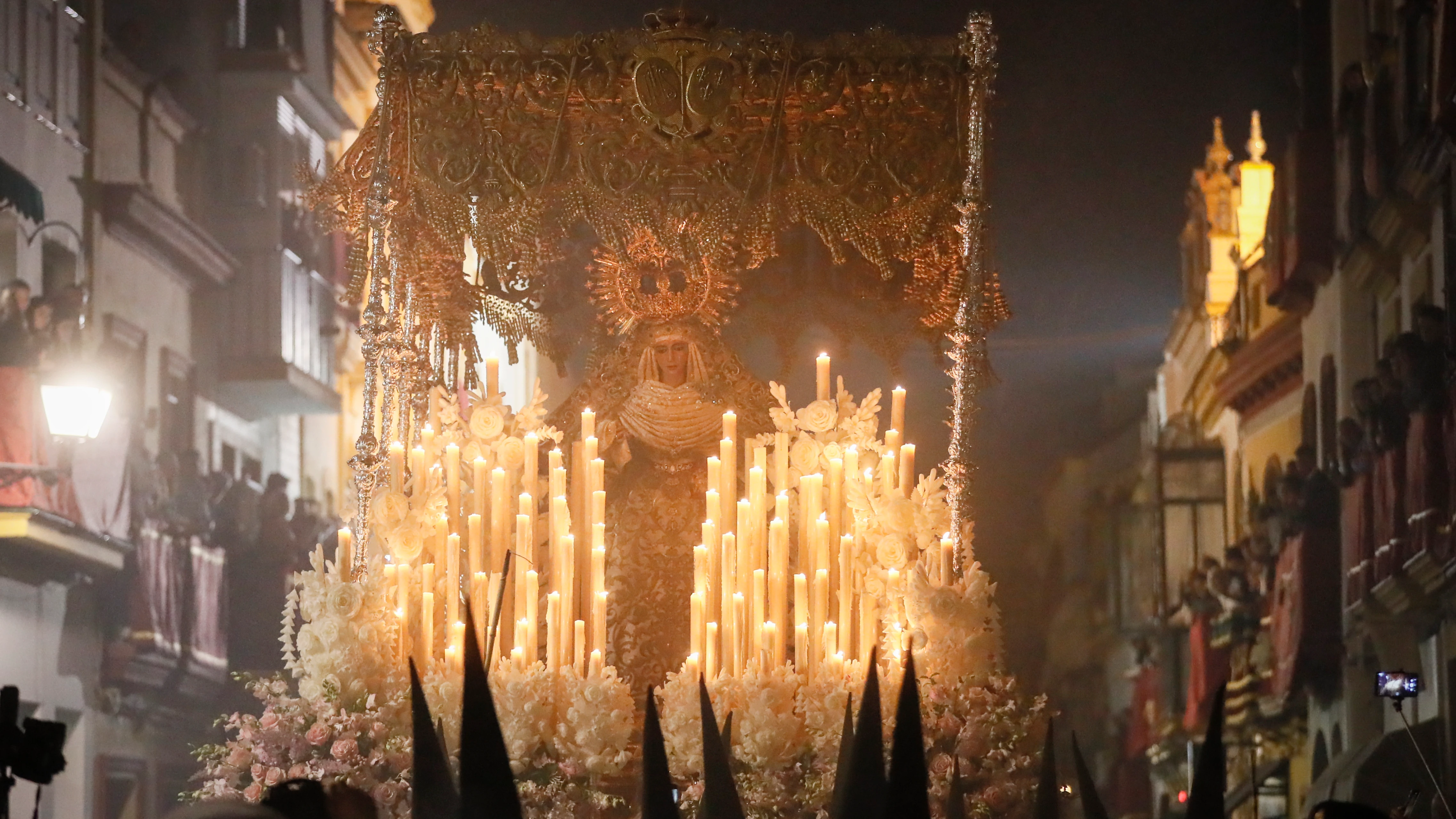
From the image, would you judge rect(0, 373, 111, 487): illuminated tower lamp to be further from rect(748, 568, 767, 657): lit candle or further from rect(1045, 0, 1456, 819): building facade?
rect(1045, 0, 1456, 819): building facade

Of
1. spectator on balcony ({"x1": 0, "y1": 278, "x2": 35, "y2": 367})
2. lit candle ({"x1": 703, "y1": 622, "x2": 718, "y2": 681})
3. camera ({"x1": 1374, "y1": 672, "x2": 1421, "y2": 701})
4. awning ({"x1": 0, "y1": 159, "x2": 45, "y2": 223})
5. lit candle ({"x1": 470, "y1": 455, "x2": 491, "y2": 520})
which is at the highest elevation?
awning ({"x1": 0, "y1": 159, "x2": 45, "y2": 223})

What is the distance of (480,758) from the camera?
210 cm

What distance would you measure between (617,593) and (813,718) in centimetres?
117

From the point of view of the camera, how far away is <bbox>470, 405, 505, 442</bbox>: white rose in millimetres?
7078

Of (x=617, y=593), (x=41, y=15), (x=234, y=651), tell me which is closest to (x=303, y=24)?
(x=41, y=15)

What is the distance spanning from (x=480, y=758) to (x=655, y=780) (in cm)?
21

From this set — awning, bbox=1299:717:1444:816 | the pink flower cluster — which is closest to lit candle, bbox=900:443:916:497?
the pink flower cluster

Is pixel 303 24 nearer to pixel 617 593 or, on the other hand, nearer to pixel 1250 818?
pixel 617 593

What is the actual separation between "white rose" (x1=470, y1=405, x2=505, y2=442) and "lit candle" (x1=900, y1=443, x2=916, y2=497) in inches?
54.1

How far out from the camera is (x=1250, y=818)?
986 centimetres

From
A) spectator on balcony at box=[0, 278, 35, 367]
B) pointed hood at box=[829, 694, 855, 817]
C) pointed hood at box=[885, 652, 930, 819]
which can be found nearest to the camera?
pointed hood at box=[885, 652, 930, 819]

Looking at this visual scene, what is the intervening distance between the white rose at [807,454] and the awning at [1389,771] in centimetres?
257

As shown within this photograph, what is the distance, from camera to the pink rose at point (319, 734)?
20.1 ft

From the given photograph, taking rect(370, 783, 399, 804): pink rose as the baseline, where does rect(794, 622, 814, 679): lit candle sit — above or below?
above
